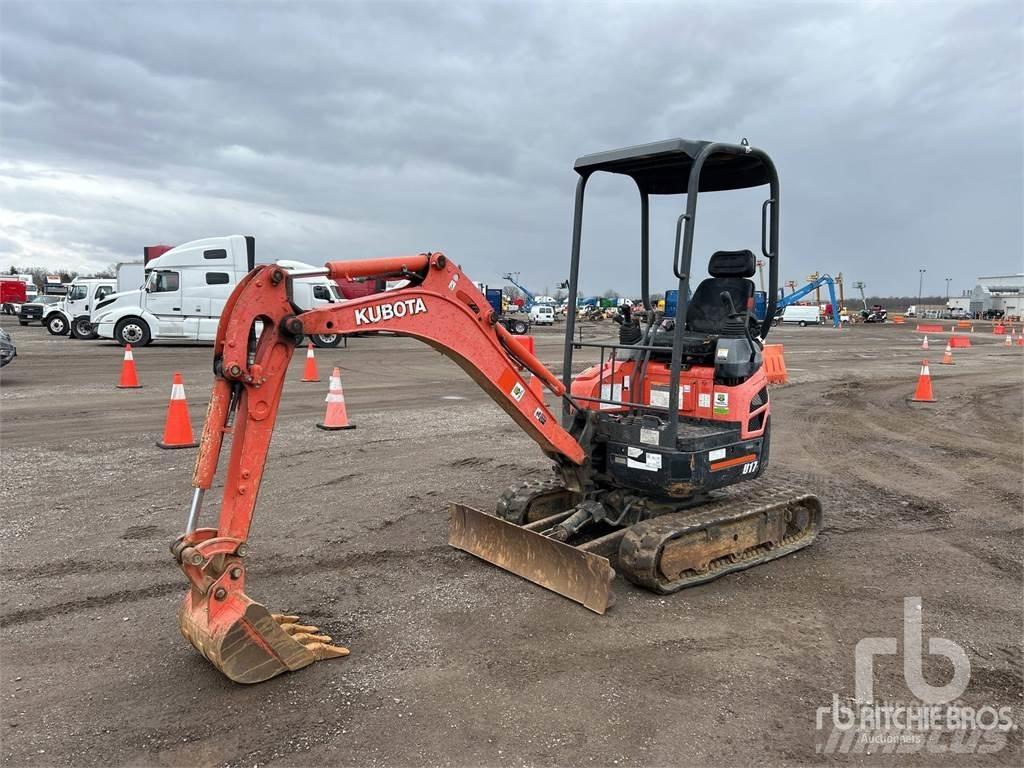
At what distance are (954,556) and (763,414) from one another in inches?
75.3

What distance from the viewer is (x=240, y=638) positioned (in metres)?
3.74

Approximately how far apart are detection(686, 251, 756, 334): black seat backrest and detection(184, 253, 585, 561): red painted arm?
6.75 ft

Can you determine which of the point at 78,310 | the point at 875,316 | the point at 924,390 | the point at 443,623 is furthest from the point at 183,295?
the point at 875,316

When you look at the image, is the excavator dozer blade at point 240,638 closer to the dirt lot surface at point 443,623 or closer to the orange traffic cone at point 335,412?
the dirt lot surface at point 443,623

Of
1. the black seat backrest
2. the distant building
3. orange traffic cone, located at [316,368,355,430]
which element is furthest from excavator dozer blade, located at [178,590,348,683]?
the distant building

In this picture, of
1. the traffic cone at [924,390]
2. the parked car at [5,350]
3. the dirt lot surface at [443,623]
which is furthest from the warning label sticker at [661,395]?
the parked car at [5,350]

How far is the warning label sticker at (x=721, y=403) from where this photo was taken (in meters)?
5.66

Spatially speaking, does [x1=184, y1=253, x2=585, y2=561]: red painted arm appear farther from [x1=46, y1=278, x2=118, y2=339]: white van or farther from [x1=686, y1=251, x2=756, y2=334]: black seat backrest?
[x1=46, y1=278, x2=118, y2=339]: white van

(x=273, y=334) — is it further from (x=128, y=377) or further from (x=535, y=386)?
(x=128, y=377)

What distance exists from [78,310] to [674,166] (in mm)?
29562

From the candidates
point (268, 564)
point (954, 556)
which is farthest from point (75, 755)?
point (954, 556)

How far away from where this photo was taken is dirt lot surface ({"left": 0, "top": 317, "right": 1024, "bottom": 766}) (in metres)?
3.41

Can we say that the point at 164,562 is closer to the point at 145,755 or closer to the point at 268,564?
the point at 268,564

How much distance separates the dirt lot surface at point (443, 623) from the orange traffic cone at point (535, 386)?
1.35 meters
